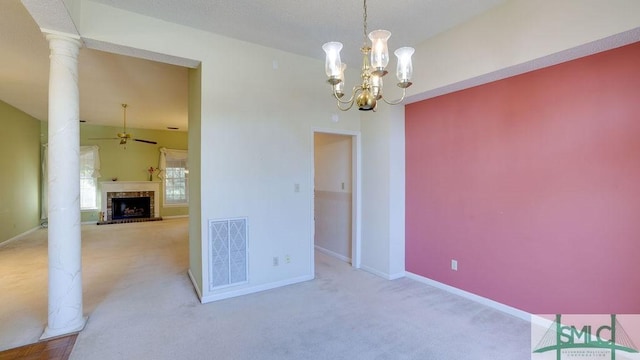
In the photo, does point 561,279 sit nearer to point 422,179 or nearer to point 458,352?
point 458,352

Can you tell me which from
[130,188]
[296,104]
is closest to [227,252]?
[296,104]

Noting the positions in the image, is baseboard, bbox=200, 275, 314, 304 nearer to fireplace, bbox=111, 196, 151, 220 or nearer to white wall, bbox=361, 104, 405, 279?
white wall, bbox=361, 104, 405, 279

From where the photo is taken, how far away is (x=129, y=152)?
9203 millimetres

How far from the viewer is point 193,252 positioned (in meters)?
3.95

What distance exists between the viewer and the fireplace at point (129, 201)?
8852mm

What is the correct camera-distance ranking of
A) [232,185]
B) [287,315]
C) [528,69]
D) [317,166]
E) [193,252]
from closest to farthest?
[528,69], [287,315], [232,185], [193,252], [317,166]

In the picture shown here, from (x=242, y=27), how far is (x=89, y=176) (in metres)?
8.39

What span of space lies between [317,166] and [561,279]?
3791mm

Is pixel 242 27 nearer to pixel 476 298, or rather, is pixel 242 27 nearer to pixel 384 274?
pixel 384 274

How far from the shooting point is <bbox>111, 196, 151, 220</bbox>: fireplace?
904cm

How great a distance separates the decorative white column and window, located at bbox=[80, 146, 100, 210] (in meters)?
7.45

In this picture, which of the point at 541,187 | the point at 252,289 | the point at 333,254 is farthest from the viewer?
the point at 333,254

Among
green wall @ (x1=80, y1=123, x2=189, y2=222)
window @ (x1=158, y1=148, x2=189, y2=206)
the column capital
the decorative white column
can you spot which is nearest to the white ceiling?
the column capital

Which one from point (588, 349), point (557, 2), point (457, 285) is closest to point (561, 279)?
point (588, 349)
